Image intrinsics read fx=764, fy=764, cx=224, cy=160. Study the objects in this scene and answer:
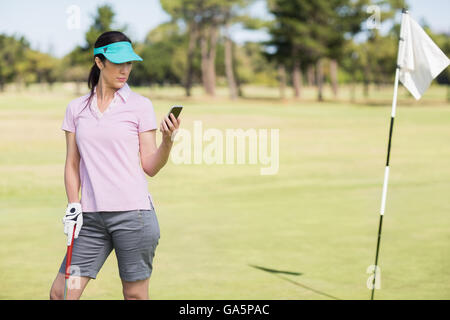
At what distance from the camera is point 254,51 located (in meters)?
95.9

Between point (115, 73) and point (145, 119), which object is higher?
point (115, 73)

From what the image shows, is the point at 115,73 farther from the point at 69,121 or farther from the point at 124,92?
the point at 69,121

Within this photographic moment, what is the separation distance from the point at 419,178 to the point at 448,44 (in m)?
61.6

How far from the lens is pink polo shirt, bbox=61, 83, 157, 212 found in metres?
3.65

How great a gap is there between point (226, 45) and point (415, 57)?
6311 cm

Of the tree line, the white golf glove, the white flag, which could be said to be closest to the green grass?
the white flag

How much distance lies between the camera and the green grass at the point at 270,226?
22.0 ft

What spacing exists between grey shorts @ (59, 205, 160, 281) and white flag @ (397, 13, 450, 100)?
8.19ft

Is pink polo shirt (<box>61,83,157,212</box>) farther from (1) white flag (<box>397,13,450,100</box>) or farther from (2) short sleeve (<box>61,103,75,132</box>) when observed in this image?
(1) white flag (<box>397,13,450,100</box>)

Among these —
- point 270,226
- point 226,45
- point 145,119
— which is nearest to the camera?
point 145,119

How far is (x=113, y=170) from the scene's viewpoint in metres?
3.65

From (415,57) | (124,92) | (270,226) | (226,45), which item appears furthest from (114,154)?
(226,45)
